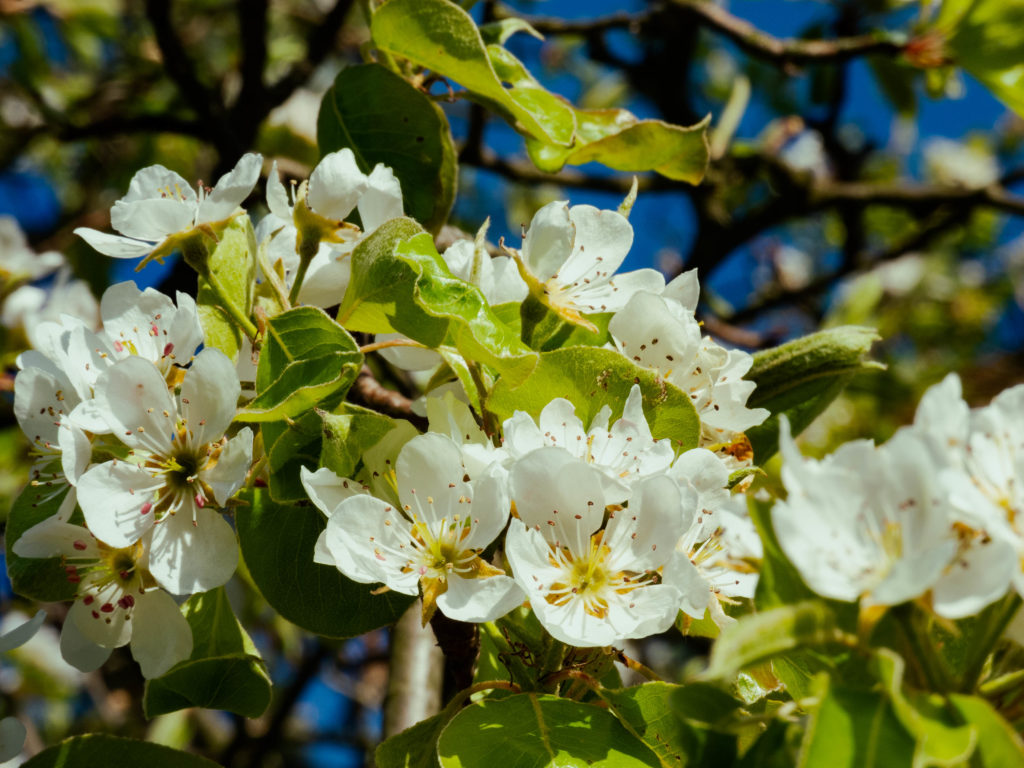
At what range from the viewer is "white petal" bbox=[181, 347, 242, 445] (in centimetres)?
85

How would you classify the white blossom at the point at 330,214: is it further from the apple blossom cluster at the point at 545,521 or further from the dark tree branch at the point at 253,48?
the dark tree branch at the point at 253,48

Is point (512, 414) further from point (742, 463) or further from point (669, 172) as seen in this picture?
point (669, 172)

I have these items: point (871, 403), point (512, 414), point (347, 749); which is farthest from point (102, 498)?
point (871, 403)

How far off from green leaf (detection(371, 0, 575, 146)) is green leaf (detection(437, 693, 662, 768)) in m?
0.65

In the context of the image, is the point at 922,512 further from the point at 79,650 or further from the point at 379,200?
the point at 79,650

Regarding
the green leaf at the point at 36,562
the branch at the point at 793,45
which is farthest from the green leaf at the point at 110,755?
the branch at the point at 793,45

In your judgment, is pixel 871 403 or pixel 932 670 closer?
pixel 932 670

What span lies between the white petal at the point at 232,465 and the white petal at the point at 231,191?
24cm

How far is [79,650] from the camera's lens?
99 centimetres

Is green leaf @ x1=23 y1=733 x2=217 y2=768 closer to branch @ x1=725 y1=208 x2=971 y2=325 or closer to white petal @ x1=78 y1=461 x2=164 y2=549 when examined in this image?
white petal @ x1=78 y1=461 x2=164 y2=549

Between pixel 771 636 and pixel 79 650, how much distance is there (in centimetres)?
72

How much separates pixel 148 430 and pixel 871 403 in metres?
2.99

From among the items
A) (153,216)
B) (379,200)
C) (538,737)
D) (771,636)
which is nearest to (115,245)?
(153,216)

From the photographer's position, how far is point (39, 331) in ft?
3.13
